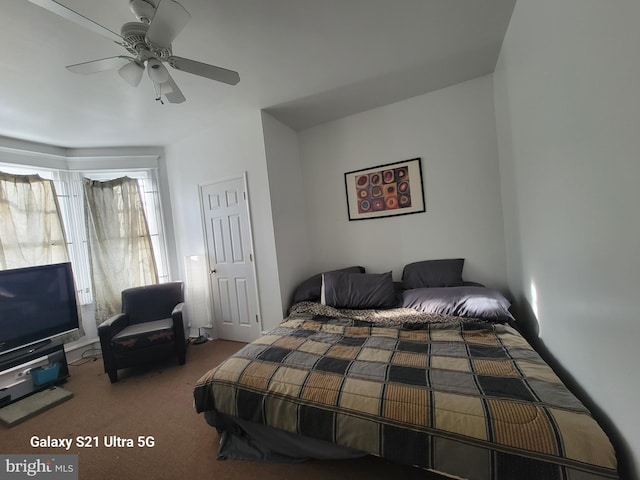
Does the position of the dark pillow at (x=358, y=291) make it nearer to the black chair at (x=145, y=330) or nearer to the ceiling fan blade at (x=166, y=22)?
the black chair at (x=145, y=330)

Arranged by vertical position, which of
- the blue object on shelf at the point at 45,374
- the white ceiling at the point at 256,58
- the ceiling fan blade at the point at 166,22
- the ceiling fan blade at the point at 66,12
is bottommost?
the blue object on shelf at the point at 45,374

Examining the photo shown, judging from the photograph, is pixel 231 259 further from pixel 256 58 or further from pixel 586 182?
pixel 586 182

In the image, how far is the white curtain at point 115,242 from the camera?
3375 millimetres

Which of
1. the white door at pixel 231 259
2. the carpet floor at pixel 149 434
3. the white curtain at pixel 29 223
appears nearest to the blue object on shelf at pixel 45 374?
the carpet floor at pixel 149 434

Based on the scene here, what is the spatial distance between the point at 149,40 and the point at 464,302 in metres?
2.67

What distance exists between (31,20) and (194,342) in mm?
3223

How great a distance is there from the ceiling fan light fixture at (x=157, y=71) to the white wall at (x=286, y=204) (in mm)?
1394

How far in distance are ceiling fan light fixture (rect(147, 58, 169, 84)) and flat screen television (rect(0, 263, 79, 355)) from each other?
2.47 meters

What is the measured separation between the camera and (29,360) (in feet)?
7.98

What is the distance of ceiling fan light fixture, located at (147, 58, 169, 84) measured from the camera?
57.5 inches

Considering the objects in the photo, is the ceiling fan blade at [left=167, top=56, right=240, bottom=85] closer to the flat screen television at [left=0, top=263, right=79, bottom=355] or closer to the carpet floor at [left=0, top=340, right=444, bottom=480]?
the carpet floor at [left=0, top=340, right=444, bottom=480]

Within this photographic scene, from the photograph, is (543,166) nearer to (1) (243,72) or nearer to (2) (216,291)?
(1) (243,72)

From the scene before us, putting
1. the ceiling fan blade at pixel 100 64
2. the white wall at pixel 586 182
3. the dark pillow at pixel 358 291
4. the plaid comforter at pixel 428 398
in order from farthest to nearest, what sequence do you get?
the dark pillow at pixel 358 291, the ceiling fan blade at pixel 100 64, the plaid comforter at pixel 428 398, the white wall at pixel 586 182

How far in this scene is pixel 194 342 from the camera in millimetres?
3369
